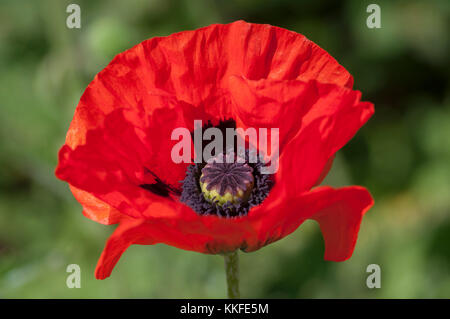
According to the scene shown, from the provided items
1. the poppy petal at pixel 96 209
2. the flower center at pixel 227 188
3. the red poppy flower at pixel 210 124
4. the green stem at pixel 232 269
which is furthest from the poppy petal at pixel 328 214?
the poppy petal at pixel 96 209

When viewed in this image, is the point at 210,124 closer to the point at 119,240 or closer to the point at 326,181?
the point at 119,240

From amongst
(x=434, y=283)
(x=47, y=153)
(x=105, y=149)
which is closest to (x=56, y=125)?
(x=47, y=153)

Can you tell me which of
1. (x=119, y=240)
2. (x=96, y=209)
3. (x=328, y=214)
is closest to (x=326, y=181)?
(x=328, y=214)

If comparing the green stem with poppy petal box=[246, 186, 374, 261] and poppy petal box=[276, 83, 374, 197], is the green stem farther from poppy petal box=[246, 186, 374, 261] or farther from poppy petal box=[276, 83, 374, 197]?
poppy petal box=[276, 83, 374, 197]

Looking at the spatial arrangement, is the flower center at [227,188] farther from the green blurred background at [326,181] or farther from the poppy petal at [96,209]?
the green blurred background at [326,181]

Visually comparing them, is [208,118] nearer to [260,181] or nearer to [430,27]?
[260,181]

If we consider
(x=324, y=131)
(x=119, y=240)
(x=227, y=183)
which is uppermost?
(x=324, y=131)
